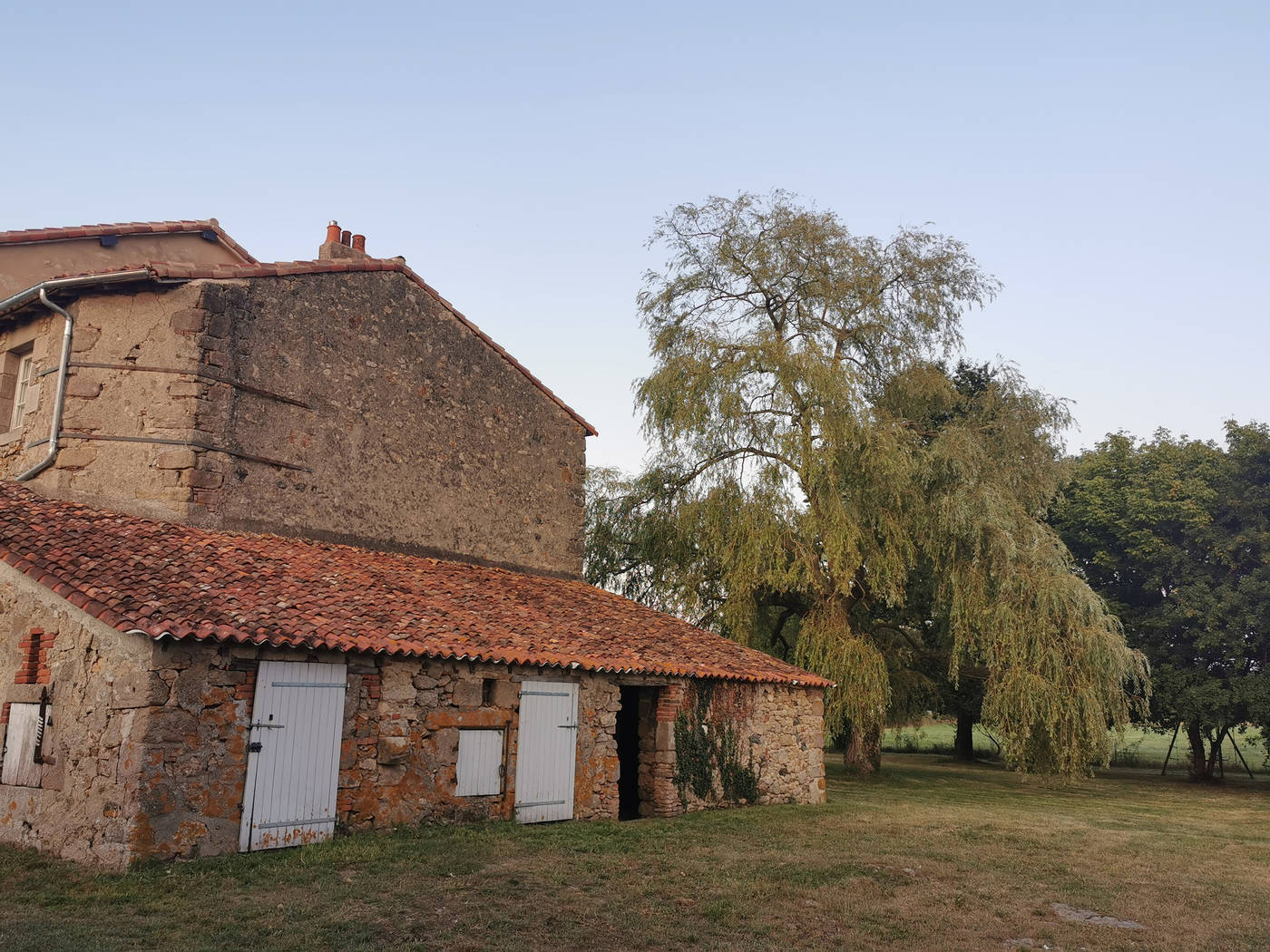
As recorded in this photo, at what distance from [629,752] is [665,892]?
22.2 feet

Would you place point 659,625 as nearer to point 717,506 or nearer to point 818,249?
point 717,506

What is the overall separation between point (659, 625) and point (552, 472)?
12.0 ft

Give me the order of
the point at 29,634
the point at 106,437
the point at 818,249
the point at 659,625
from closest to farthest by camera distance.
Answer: the point at 29,634, the point at 106,437, the point at 659,625, the point at 818,249

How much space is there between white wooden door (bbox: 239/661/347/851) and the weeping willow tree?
9787mm

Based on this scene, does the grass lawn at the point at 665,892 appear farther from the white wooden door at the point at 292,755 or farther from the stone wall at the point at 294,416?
the stone wall at the point at 294,416

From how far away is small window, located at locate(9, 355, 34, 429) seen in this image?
12984 mm

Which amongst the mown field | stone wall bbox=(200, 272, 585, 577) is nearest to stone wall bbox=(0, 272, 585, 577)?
stone wall bbox=(200, 272, 585, 577)

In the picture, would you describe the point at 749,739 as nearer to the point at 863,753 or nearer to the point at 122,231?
the point at 863,753

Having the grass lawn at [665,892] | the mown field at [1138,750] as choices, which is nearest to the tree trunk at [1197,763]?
the mown field at [1138,750]

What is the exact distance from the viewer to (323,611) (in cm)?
987

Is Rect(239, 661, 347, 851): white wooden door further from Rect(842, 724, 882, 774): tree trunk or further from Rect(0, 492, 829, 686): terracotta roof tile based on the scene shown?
Rect(842, 724, 882, 774): tree trunk

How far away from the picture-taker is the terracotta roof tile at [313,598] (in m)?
8.70

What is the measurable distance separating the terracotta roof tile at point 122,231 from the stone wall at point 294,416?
1.91 meters

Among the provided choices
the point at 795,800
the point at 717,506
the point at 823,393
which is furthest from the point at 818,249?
the point at 795,800
